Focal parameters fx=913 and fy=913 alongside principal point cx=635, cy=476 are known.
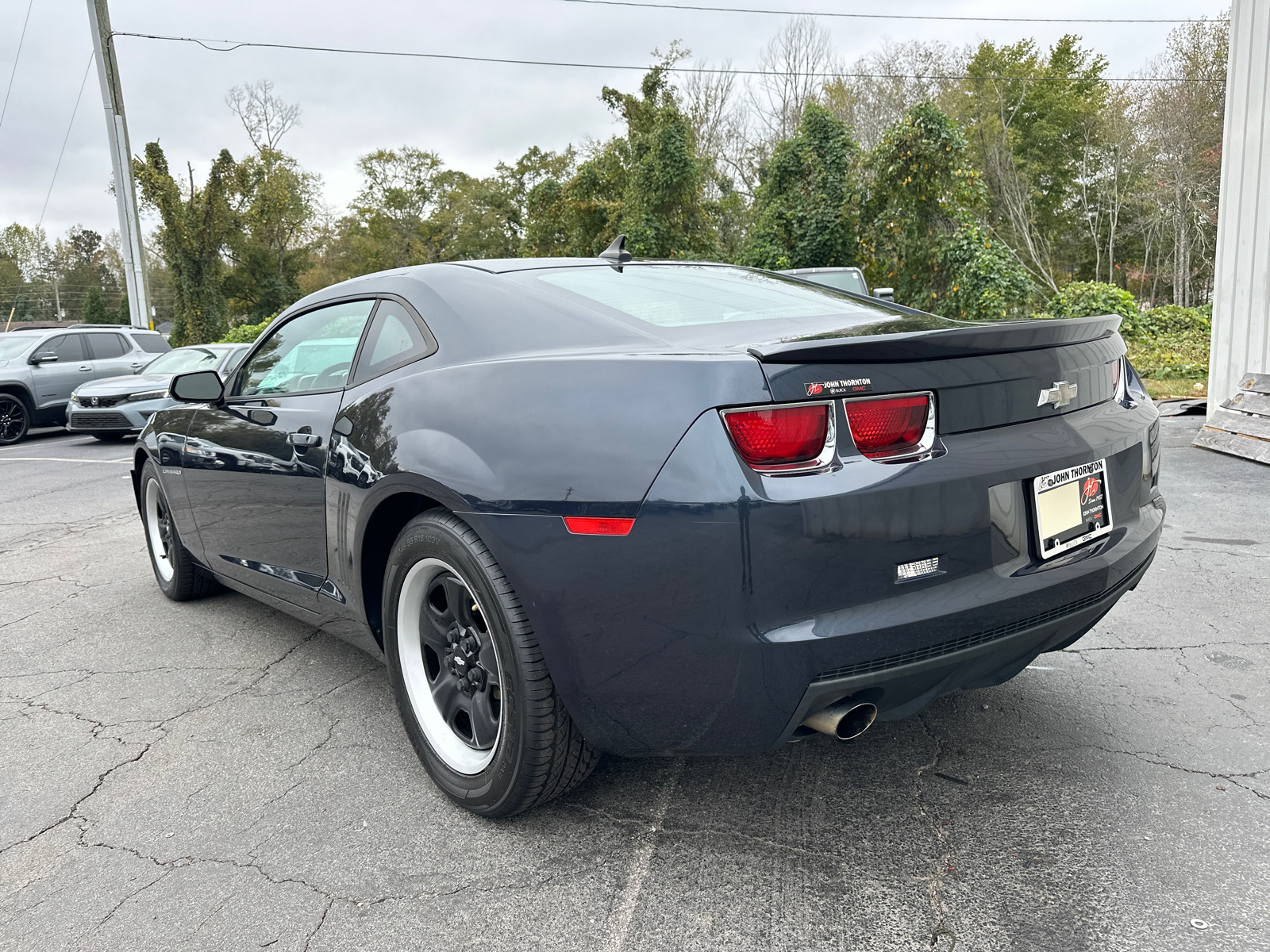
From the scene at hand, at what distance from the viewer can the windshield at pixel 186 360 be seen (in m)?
13.3

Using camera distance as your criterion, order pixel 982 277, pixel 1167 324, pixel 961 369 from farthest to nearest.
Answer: pixel 1167 324
pixel 982 277
pixel 961 369

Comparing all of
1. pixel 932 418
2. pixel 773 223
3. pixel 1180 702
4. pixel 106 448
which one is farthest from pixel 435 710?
pixel 773 223

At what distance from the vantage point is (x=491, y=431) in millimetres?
2199

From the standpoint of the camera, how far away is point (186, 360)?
Result: 13.6m

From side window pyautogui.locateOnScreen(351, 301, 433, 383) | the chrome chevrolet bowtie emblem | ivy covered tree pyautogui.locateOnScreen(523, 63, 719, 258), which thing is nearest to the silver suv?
ivy covered tree pyautogui.locateOnScreen(523, 63, 719, 258)

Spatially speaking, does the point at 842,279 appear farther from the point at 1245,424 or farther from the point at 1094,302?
the point at 1094,302

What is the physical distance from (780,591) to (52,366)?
52.2ft

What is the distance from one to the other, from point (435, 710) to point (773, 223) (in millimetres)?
19687

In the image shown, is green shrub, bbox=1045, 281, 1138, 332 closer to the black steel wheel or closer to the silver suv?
the silver suv

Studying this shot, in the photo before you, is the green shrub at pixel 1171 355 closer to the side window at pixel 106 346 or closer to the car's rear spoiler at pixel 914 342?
the car's rear spoiler at pixel 914 342

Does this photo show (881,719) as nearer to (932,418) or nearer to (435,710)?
(932,418)

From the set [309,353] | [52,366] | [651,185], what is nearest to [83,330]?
[52,366]

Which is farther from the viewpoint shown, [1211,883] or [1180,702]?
[1180,702]

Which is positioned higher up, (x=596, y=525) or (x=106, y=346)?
(x=106, y=346)
